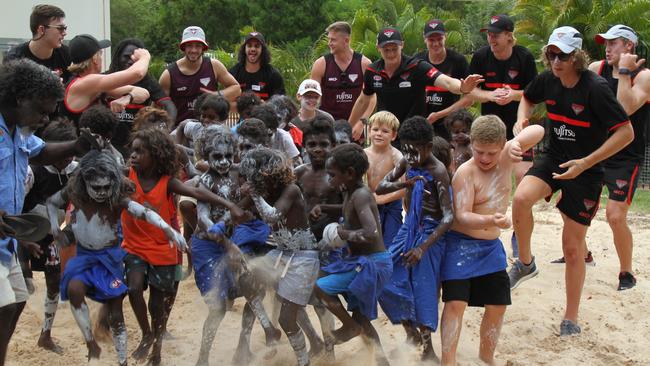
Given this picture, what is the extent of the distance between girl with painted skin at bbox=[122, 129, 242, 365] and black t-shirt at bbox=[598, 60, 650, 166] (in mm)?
4194

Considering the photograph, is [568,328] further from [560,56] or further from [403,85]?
[403,85]

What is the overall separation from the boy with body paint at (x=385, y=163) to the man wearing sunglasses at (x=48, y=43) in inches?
110

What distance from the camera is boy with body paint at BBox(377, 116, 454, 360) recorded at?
5.03m

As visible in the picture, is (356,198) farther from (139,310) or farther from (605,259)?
(605,259)

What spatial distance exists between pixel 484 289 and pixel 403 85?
119 inches

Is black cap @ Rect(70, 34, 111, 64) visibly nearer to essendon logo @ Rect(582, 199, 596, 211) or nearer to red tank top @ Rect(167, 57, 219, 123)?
red tank top @ Rect(167, 57, 219, 123)

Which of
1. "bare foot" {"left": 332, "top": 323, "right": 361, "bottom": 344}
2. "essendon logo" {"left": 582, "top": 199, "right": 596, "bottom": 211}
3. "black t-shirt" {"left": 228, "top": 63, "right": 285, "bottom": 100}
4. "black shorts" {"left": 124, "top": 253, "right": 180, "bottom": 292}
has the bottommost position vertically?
"bare foot" {"left": 332, "top": 323, "right": 361, "bottom": 344}

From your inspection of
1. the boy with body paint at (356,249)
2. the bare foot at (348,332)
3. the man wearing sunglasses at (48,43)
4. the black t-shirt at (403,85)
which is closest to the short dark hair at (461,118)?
the black t-shirt at (403,85)

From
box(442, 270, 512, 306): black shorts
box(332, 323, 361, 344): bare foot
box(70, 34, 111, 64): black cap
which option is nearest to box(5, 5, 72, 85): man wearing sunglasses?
box(70, 34, 111, 64): black cap

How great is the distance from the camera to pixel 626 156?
7238mm

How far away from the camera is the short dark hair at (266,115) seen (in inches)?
236

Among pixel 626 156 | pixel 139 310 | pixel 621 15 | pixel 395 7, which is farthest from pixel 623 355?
pixel 395 7

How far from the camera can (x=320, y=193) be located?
542cm

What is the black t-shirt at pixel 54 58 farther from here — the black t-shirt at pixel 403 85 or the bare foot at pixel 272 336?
the bare foot at pixel 272 336
